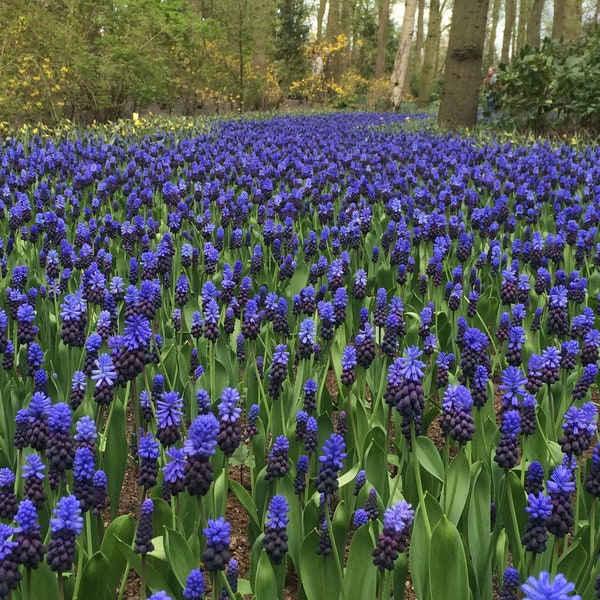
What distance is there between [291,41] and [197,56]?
12.0m

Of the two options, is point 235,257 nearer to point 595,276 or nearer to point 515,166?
point 595,276

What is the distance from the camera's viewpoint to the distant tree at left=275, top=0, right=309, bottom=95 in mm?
32781

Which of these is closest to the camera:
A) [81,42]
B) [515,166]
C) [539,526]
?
[539,526]

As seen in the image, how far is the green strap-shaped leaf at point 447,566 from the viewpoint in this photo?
1.81 metres

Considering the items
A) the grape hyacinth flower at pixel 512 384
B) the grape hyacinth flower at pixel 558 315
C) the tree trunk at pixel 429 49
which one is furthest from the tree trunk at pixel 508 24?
the grape hyacinth flower at pixel 512 384

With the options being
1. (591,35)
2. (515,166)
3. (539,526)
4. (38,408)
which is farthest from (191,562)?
(591,35)

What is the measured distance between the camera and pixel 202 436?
63.5 inches

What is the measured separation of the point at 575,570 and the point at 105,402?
1.50 metres

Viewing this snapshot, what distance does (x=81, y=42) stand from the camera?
52.2 ft

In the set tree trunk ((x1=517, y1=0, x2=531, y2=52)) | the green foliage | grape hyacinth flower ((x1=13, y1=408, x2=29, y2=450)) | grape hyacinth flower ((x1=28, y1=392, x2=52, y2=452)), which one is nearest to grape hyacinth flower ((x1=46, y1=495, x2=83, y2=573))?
grape hyacinth flower ((x1=28, y1=392, x2=52, y2=452))

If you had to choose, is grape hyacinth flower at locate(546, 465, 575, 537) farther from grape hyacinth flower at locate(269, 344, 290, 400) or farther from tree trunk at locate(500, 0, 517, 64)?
tree trunk at locate(500, 0, 517, 64)

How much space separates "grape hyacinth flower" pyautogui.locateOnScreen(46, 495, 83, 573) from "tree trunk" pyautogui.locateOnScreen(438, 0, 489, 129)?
44.4 feet

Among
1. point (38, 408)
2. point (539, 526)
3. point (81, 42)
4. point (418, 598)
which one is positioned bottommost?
point (418, 598)

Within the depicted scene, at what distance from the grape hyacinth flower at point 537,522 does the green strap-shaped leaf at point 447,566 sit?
0.18 metres
